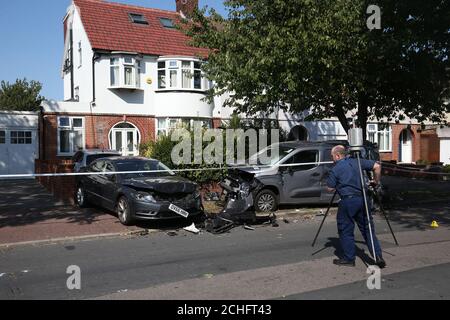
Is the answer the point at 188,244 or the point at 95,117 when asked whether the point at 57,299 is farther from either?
the point at 95,117

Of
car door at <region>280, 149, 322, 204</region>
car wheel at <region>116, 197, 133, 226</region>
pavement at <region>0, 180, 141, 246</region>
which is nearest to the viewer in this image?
pavement at <region>0, 180, 141, 246</region>

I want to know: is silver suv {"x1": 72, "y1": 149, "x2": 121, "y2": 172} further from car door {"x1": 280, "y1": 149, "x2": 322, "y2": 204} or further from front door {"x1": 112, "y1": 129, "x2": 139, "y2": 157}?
front door {"x1": 112, "y1": 129, "x2": 139, "y2": 157}

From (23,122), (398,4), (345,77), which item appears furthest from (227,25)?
(23,122)

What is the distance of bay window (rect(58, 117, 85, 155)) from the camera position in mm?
24297

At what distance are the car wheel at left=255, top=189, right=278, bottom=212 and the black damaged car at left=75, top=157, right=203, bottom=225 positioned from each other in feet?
6.62

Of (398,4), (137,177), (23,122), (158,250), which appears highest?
(398,4)

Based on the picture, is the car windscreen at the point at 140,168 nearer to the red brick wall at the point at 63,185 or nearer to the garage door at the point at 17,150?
the red brick wall at the point at 63,185

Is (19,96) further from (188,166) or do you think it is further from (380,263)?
(380,263)

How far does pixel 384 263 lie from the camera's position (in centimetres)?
695

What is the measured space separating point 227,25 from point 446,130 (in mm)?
18786

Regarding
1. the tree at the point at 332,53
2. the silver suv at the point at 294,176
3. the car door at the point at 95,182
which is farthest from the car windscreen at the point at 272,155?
the car door at the point at 95,182

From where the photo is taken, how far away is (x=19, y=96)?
4731cm

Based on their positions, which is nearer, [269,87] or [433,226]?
[433,226]

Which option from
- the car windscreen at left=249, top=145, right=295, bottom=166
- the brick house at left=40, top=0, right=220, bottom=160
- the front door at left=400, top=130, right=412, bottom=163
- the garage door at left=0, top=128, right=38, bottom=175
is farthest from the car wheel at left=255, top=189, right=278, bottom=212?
the front door at left=400, top=130, right=412, bottom=163
